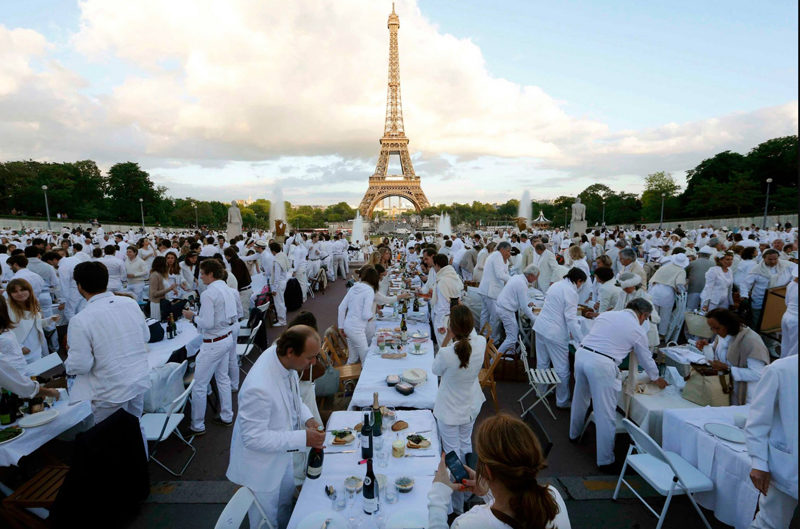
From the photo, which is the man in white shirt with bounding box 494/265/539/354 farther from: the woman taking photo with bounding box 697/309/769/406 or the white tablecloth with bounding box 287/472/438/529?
the white tablecloth with bounding box 287/472/438/529

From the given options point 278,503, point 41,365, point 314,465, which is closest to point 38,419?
point 41,365

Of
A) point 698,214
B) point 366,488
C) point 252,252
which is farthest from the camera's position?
point 698,214

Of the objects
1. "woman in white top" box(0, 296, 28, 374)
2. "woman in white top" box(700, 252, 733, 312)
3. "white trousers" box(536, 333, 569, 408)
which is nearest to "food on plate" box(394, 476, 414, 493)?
"white trousers" box(536, 333, 569, 408)

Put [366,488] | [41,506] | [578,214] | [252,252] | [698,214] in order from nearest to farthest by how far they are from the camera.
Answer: [366,488] < [41,506] < [252,252] < [578,214] < [698,214]

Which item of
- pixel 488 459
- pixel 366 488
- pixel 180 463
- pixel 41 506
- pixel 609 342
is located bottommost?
pixel 180 463

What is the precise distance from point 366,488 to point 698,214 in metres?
48.0

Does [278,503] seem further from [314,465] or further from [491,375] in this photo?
[491,375]

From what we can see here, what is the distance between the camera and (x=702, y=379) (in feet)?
12.7

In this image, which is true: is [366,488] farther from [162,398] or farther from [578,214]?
[578,214]

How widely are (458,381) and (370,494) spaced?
127 centimetres

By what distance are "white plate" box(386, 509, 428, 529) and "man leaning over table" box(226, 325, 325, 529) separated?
0.68 metres

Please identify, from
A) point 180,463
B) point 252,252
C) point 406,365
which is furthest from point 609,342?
point 252,252

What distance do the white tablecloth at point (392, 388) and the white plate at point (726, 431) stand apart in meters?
2.40

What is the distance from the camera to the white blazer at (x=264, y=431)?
2479 mm
